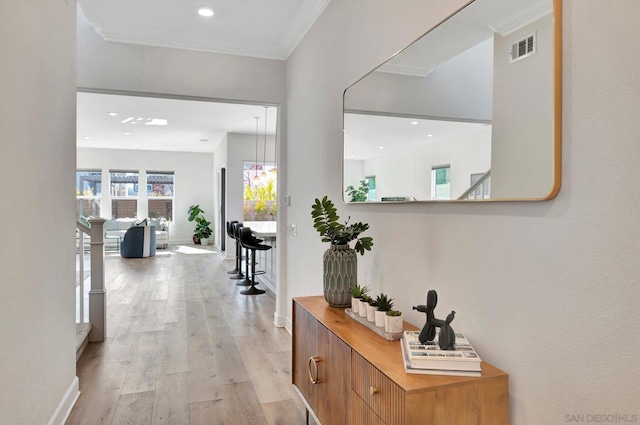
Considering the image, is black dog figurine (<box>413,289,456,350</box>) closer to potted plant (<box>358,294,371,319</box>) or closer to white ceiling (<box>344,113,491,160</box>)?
potted plant (<box>358,294,371,319</box>)

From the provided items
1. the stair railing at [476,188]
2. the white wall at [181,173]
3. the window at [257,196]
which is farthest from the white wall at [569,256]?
the white wall at [181,173]

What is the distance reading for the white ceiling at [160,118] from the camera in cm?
629

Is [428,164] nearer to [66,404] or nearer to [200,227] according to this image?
[66,404]

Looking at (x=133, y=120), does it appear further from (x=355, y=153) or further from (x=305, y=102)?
(x=355, y=153)

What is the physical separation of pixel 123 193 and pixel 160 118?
5.17 meters

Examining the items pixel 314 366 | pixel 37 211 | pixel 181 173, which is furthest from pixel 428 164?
pixel 181 173

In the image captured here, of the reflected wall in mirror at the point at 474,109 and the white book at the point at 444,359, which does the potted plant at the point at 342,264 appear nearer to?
the reflected wall in mirror at the point at 474,109

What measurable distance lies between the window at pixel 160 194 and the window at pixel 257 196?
3.36 m

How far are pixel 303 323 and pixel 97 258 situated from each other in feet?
8.40

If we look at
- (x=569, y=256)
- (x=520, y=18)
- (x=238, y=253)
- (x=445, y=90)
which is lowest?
(x=238, y=253)

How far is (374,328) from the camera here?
1744mm

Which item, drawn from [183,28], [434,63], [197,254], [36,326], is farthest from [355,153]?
[197,254]

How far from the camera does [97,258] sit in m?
3.78

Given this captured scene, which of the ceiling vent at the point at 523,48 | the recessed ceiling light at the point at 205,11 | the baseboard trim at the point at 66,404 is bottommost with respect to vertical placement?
the baseboard trim at the point at 66,404
